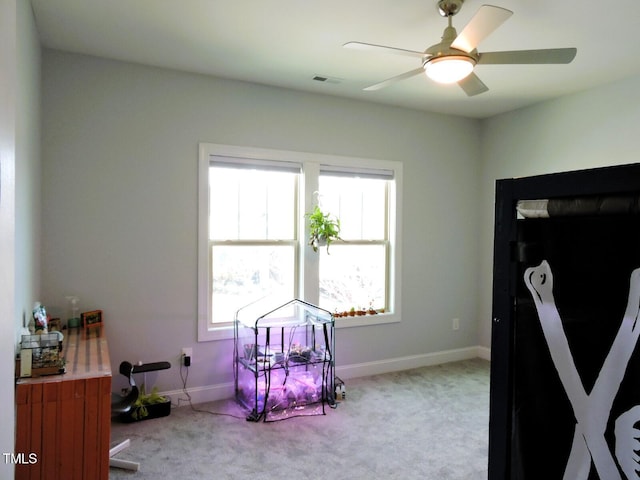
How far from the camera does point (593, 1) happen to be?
2.40m

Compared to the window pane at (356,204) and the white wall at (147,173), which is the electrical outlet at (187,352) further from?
the window pane at (356,204)

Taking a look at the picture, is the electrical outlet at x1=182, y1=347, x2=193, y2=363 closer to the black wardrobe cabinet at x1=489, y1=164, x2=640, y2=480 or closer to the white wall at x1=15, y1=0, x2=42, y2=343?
the white wall at x1=15, y1=0, x2=42, y2=343

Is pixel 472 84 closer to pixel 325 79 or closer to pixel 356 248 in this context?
pixel 325 79

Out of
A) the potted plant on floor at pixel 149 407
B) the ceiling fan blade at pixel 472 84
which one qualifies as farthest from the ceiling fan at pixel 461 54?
the potted plant on floor at pixel 149 407

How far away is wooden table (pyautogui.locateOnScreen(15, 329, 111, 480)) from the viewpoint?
1.88 meters

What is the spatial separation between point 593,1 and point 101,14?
284cm

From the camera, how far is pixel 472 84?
8.54 ft

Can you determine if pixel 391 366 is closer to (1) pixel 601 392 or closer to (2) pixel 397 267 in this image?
(2) pixel 397 267

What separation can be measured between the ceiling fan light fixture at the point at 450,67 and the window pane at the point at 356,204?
1.87 m

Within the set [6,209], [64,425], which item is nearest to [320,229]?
[64,425]

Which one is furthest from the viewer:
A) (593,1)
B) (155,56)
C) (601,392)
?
(155,56)

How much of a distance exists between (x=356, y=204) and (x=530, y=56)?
230cm


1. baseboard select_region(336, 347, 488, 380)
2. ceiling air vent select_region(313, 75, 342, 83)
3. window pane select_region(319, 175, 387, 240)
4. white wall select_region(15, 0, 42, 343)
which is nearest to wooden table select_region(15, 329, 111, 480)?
white wall select_region(15, 0, 42, 343)

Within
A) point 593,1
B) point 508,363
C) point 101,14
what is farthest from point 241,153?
point 508,363
